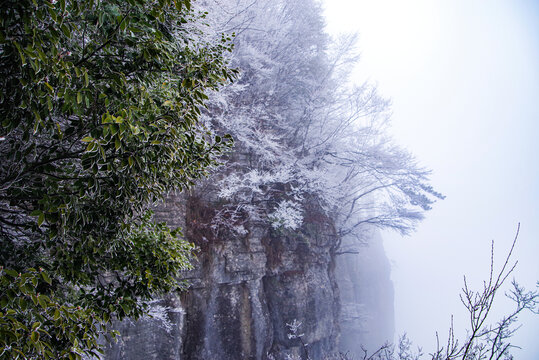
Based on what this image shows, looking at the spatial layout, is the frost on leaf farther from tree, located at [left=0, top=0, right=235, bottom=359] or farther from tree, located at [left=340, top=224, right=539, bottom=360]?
tree, located at [left=0, top=0, right=235, bottom=359]

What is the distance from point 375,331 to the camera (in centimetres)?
3262

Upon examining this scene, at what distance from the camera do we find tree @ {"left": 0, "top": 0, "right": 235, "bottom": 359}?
1808 mm

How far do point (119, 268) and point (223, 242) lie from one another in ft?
21.2

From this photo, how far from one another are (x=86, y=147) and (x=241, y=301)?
344 inches

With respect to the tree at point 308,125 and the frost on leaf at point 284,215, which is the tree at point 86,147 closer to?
the frost on leaf at point 284,215

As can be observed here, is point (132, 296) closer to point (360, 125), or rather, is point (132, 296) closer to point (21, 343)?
point (21, 343)

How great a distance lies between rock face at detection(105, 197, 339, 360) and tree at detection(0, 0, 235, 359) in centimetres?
367

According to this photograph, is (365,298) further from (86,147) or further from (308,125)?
(86,147)

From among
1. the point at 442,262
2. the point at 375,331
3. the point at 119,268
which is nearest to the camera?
the point at 119,268

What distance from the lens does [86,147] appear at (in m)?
1.93

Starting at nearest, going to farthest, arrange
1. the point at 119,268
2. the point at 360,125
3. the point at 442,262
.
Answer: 1. the point at 119,268
2. the point at 360,125
3. the point at 442,262

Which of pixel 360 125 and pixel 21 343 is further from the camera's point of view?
pixel 360 125

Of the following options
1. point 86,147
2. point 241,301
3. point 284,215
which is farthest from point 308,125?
point 86,147

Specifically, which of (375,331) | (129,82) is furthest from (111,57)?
(375,331)
